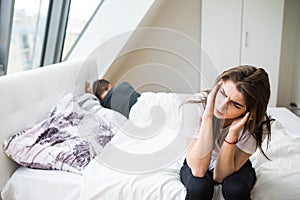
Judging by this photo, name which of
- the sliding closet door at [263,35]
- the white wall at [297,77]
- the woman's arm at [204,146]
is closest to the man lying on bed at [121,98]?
the woman's arm at [204,146]

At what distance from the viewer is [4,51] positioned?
6.04 ft

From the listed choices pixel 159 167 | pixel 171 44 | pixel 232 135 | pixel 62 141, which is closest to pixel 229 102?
pixel 232 135

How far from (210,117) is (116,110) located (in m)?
1.11

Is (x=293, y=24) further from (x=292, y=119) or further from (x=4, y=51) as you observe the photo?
(x=4, y=51)

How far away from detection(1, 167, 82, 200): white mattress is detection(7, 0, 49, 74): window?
922mm

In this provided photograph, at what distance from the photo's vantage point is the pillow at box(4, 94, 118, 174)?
4.97 ft

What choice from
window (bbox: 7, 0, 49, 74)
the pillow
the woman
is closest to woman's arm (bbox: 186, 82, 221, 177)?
the woman

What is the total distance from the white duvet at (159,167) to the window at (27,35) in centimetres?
103

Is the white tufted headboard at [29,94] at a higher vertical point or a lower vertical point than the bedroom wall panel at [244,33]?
lower

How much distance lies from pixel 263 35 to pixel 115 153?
243 centimetres

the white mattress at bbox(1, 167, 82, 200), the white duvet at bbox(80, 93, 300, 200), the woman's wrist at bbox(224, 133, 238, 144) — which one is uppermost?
the woman's wrist at bbox(224, 133, 238, 144)

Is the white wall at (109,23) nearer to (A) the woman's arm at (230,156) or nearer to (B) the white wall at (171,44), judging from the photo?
(B) the white wall at (171,44)

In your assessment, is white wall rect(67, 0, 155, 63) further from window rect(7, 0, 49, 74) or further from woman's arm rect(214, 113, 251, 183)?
woman's arm rect(214, 113, 251, 183)

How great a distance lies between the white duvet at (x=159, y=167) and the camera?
1291 millimetres
